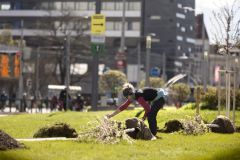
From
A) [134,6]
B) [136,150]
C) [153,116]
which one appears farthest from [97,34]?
[134,6]

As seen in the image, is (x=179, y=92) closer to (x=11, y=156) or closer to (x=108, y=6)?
(x=11, y=156)

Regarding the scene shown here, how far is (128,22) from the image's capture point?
108 m

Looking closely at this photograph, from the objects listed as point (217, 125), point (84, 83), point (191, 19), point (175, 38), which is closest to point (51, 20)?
point (84, 83)

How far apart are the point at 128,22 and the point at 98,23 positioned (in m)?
76.6

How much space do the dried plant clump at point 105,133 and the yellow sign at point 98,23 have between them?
17108mm

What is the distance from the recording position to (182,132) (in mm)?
18078

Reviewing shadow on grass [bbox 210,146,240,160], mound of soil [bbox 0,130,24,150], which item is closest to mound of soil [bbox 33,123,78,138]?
mound of soil [bbox 0,130,24,150]

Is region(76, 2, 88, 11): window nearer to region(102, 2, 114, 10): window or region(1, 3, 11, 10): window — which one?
region(102, 2, 114, 10): window

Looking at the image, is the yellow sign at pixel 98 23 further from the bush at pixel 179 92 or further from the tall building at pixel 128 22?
the tall building at pixel 128 22

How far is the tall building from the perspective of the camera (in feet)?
347

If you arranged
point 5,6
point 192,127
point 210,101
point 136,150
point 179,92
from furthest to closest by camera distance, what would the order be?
point 5,6 < point 179,92 < point 210,101 < point 192,127 < point 136,150

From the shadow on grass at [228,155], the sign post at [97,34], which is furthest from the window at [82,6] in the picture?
the shadow on grass at [228,155]

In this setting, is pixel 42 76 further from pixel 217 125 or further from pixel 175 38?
pixel 217 125

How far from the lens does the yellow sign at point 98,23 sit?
31562 mm
